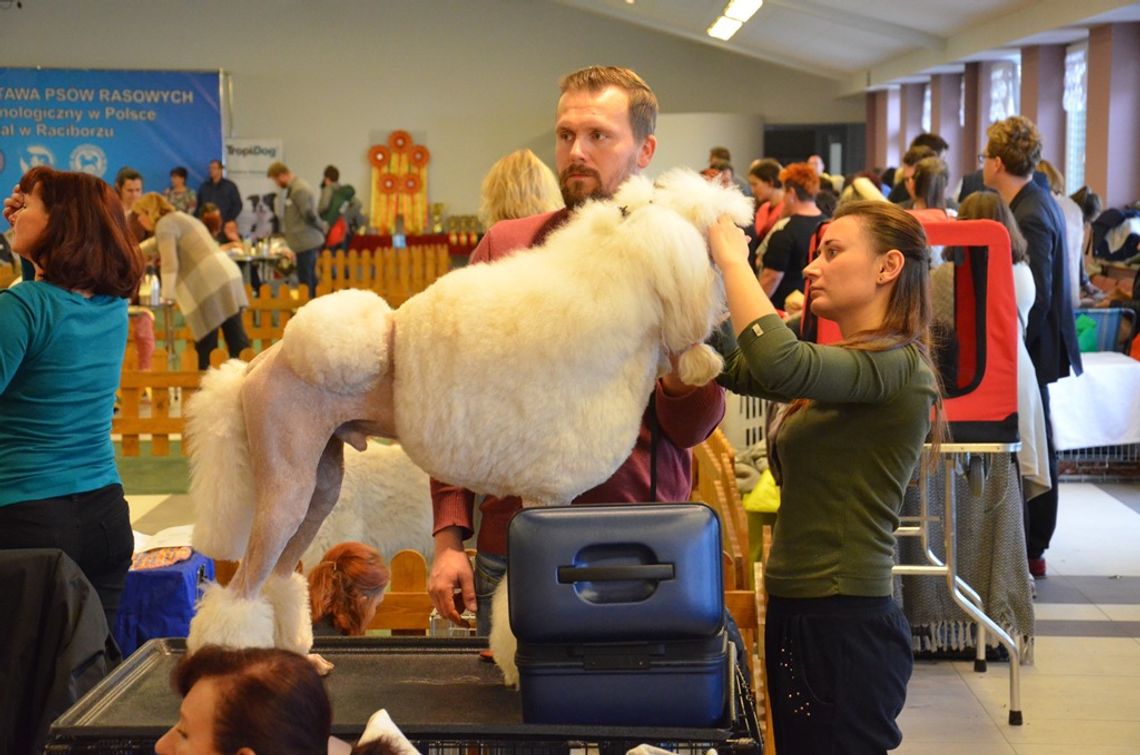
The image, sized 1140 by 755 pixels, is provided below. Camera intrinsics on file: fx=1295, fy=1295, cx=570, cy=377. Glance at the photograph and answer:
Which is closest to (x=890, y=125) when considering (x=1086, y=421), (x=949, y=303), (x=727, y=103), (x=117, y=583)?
(x=727, y=103)

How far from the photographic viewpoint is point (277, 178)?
1573 cm

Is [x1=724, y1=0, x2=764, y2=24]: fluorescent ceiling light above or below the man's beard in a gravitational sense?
above

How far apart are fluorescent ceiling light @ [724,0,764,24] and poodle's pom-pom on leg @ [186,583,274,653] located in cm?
1400

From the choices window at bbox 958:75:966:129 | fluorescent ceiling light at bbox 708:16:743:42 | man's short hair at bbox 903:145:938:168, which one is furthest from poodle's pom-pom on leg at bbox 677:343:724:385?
fluorescent ceiling light at bbox 708:16:743:42

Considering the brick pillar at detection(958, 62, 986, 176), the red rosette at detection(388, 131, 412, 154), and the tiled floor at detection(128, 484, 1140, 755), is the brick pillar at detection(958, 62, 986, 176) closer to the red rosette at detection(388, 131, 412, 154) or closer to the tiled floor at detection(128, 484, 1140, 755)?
the red rosette at detection(388, 131, 412, 154)

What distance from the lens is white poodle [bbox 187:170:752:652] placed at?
1667 mm

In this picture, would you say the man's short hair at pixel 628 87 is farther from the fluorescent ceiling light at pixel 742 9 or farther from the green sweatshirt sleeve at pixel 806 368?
the fluorescent ceiling light at pixel 742 9

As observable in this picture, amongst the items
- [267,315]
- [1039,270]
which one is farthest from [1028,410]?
[267,315]

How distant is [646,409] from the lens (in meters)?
1.96

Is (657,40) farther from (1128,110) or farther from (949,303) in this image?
(949,303)

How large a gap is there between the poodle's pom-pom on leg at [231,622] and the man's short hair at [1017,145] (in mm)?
4198

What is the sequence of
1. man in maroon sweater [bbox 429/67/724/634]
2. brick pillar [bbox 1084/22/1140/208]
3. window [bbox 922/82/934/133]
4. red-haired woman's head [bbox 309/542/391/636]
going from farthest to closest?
window [bbox 922/82/934/133], brick pillar [bbox 1084/22/1140/208], red-haired woman's head [bbox 309/542/391/636], man in maroon sweater [bbox 429/67/724/634]

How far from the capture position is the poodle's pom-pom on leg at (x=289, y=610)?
1.86 metres

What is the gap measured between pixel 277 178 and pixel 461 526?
14232mm
